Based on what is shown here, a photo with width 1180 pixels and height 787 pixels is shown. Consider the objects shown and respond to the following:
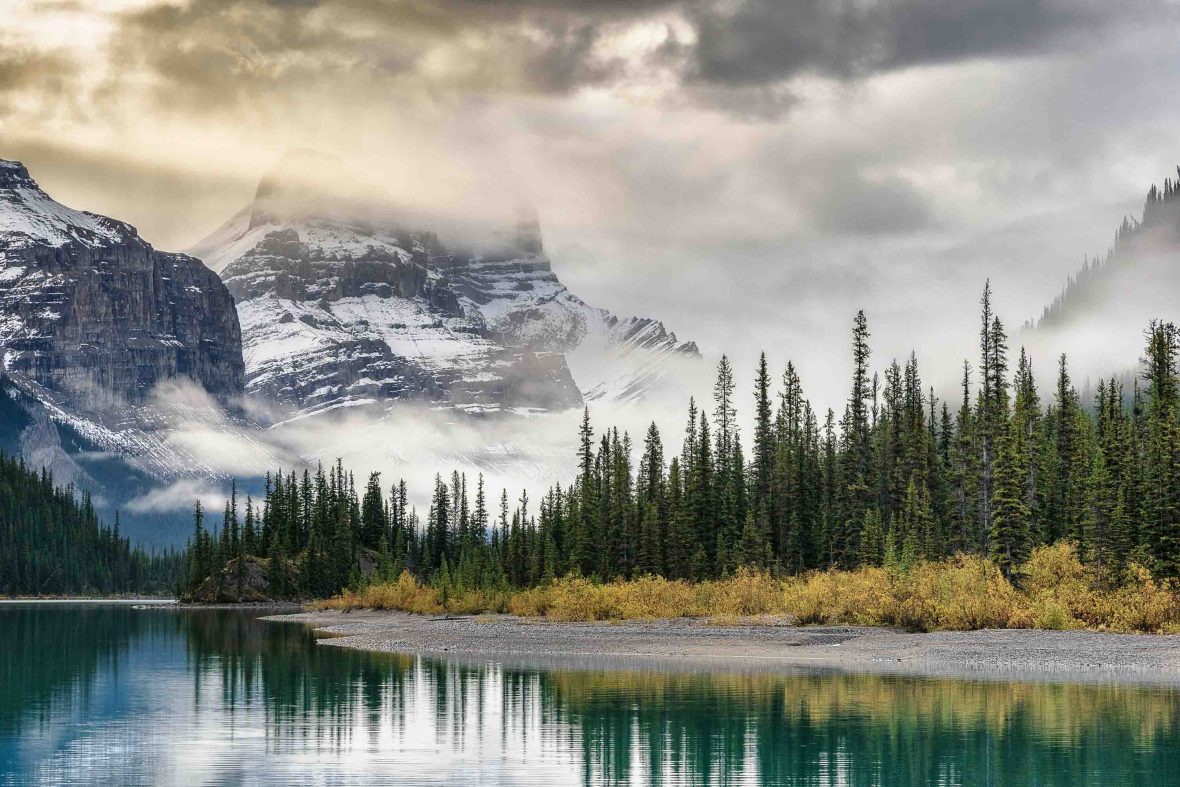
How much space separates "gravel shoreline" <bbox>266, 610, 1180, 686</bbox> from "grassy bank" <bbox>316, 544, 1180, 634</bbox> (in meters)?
2.09

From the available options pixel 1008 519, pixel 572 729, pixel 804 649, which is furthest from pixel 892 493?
pixel 572 729

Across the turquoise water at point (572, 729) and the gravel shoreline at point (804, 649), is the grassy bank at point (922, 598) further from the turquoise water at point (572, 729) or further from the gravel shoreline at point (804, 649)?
the turquoise water at point (572, 729)

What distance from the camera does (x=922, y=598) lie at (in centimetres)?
8306

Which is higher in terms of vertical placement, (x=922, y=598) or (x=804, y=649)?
(x=922, y=598)

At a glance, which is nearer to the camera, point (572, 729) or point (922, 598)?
point (572, 729)

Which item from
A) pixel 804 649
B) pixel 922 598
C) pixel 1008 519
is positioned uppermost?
pixel 1008 519

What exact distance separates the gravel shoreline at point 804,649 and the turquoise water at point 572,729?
215 inches

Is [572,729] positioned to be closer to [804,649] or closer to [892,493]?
[804,649]

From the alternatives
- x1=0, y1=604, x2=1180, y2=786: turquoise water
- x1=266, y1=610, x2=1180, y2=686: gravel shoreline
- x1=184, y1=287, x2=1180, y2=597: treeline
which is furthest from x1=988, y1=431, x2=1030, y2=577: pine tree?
x1=0, y1=604, x2=1180, y2=786: turquoise water

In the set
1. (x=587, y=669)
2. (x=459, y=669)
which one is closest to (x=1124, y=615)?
(x=587, y=669)

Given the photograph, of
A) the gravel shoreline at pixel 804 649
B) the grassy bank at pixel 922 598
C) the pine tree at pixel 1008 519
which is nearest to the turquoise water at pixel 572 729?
the gravel shoreline at pixel 804 649

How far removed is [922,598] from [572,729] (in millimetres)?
40238

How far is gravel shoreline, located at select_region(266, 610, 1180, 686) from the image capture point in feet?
214

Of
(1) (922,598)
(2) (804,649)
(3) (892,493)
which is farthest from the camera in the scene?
(3) (892,493)
